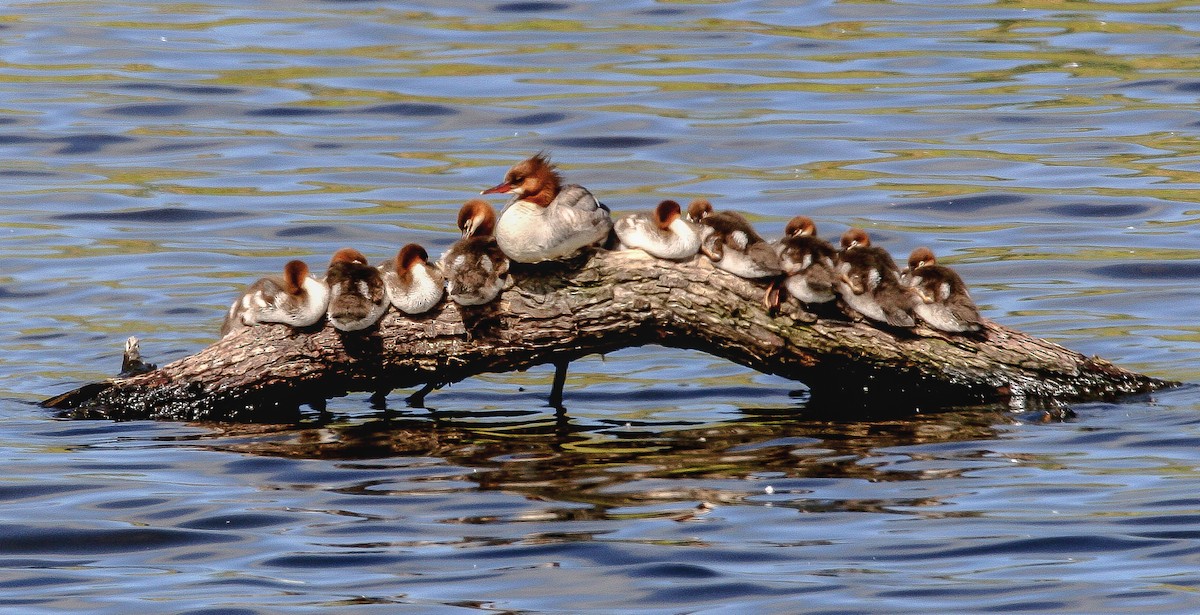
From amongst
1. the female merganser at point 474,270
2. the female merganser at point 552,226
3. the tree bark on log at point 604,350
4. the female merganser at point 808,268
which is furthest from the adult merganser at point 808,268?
the female merganser at point 474,270

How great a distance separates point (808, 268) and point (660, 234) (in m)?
0.77

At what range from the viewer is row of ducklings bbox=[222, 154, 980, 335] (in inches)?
368

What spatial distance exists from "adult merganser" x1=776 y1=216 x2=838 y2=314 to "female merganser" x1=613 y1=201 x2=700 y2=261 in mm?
471

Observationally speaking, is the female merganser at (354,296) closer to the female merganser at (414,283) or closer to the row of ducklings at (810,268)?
the female merganser at (414,283)

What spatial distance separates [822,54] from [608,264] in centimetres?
1400

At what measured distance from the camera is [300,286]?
948cm

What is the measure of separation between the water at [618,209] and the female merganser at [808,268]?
75 centimetres

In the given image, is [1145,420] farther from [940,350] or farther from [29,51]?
[29,51]

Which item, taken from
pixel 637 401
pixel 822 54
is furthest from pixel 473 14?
pixel 637 401

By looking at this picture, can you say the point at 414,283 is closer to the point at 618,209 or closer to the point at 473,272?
the point at 473,272

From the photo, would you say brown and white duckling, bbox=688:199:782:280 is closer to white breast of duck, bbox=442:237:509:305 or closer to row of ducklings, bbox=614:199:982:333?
row of ducklings, bbox=614:199:982:333

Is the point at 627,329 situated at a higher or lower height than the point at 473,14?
lower

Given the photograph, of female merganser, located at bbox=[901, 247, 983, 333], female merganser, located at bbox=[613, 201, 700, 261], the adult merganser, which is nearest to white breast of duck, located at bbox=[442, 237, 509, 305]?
female merganser, located at bbox=[613, 201, 700, 261]

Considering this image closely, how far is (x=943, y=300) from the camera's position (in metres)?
9.65
